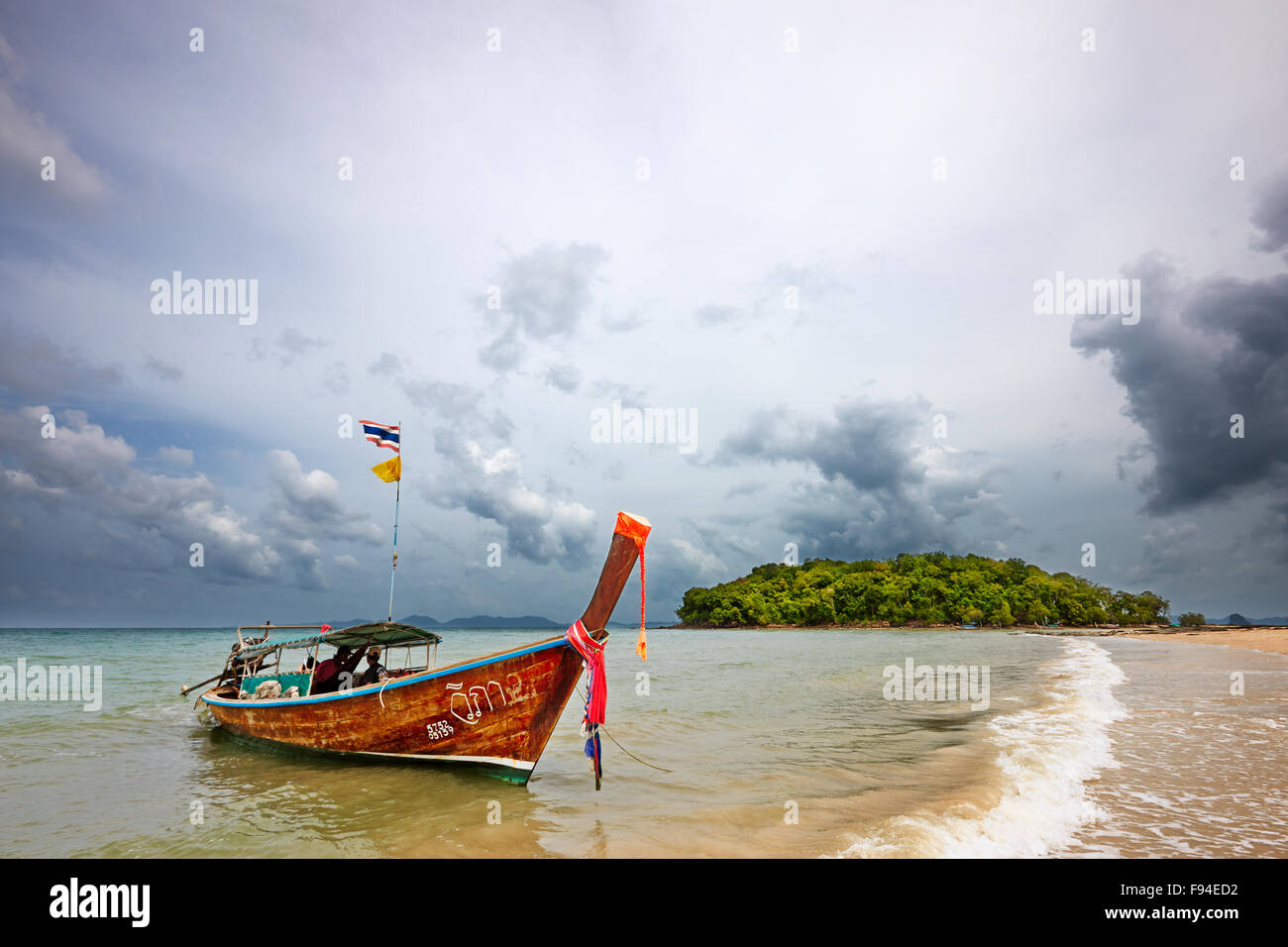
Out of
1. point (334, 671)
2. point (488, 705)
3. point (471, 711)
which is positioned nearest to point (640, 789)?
point (488, 705)

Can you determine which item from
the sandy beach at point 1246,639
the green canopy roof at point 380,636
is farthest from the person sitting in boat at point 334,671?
the sandy beach at point 1246,639

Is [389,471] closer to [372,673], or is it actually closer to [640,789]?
[372,673]

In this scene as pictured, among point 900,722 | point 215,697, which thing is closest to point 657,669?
point 900,722

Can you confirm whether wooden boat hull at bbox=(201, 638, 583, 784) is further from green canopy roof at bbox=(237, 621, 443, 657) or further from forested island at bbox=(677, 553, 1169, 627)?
forested island at bbox=(677, 553, 1169, 627)

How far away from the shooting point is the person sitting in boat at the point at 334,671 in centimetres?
1059

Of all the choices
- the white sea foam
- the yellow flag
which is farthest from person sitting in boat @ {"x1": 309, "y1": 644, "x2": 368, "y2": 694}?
the white sea foam

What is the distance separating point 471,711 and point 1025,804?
7323mm

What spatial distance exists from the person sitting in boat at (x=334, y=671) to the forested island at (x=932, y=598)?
316ft

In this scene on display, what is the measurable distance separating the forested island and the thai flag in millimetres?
96062

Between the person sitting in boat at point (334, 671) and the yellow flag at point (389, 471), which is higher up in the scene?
the yellow flag at point (389, 471)

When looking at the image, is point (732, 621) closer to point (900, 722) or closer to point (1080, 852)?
point (900, 722)

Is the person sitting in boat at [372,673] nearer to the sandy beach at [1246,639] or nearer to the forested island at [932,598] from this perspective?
the sandy beach at [1246,639]
